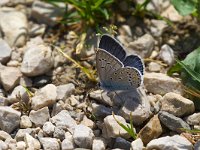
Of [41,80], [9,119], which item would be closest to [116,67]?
[41,80]

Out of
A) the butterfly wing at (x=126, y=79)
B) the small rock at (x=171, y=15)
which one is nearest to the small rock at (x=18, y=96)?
the butterfly wing at (x=126, y=79)

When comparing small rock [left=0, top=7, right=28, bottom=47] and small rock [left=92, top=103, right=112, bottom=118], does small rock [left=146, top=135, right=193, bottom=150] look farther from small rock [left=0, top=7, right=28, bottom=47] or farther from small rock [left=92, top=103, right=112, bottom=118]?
small rock [left=0, top=7, right=28, bottom=47]

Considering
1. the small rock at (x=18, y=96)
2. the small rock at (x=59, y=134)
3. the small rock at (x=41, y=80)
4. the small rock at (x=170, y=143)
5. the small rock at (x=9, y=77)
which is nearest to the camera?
the small rock at (x=170, y=143)

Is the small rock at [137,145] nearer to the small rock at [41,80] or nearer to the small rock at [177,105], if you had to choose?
the small rock at [177,105]

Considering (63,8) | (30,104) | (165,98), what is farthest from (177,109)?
(63,8)

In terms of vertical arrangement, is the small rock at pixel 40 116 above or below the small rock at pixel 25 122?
above

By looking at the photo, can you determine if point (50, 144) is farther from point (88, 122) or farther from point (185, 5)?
point (185, 5)
